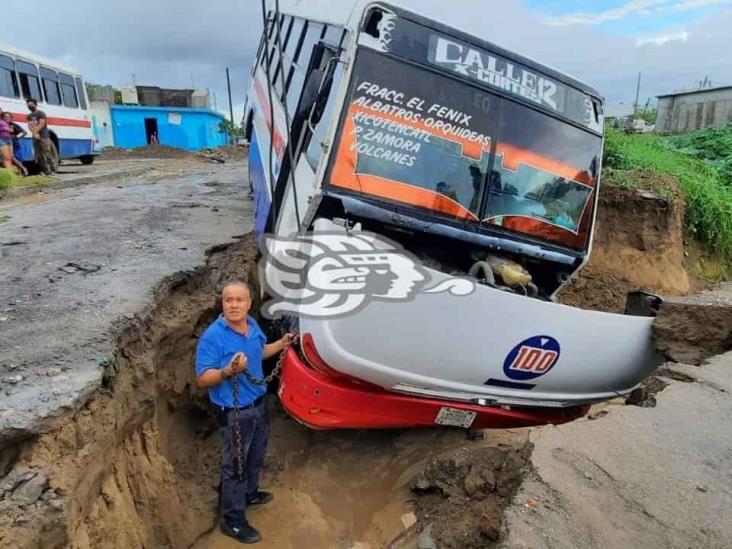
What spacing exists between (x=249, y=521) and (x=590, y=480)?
2210mm

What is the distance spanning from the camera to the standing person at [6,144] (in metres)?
11.3

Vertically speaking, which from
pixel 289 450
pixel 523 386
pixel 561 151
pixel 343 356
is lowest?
pixel 289 450

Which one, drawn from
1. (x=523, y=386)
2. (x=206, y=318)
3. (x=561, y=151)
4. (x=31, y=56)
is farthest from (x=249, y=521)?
(x=31, y=56)

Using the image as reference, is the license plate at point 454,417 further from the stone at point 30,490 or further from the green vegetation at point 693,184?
the green vegetation at point 693,184

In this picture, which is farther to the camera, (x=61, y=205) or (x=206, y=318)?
(x=61, y=205)

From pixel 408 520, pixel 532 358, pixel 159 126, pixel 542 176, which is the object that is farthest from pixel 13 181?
pixel 159 126

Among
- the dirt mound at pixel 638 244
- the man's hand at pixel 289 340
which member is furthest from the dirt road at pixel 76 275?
the dirt mound at pixel 638 244

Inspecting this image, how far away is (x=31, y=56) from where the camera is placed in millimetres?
13805

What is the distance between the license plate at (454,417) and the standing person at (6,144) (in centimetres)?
1118

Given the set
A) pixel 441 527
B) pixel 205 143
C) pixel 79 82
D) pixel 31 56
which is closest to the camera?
pixel 441 527

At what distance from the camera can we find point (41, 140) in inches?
512

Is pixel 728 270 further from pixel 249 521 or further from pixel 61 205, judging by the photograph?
pixel 61 205

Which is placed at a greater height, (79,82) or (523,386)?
(79,82)

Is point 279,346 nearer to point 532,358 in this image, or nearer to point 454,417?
point 454,417
